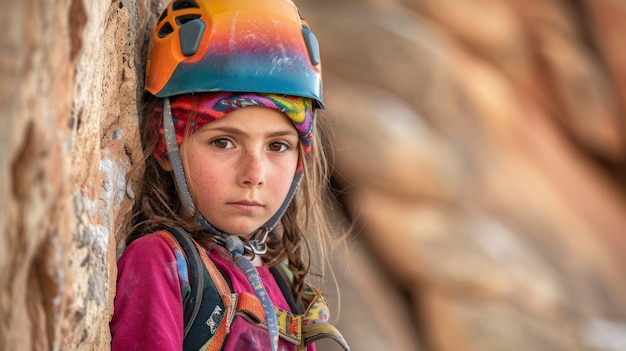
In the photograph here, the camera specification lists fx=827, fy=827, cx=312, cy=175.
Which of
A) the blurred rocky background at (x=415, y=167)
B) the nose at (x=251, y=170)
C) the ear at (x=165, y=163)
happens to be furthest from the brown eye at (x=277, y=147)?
the blurred rocky background at (x=415, y=167)

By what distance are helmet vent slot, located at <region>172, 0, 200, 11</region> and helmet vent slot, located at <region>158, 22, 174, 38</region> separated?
0.22ft

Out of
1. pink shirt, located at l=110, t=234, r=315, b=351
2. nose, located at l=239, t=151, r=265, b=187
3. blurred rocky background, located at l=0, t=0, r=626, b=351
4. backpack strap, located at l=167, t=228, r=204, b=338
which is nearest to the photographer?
blurred rocky background, located at l=0, t=0, r=626, b=351

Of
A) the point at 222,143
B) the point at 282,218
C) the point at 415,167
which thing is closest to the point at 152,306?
the point at 222,143

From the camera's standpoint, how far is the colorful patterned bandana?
2.62m

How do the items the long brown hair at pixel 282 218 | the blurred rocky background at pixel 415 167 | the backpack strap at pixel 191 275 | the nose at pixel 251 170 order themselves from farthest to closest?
the long brown hair at pixel 282 218 < the nose at pixel 251 170 < the backpack strap at pixel 191 275 < the blurred rocky background at pixel 415 167

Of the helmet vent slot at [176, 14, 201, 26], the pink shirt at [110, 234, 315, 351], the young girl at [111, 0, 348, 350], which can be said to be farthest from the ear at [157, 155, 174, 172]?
the helmet vent slot at [176, 14, 201, 26]

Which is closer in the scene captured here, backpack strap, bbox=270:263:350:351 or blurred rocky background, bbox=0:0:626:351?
blurred rocky background, bbox=0:0:626:351

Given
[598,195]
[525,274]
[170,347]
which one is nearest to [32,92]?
[170,347]

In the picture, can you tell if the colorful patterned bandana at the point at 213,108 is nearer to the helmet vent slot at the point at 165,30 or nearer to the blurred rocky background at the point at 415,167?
the blurred rocky background at the point at 415,167

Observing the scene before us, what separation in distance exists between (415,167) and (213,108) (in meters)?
5.24

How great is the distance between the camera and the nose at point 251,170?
260 centimetres

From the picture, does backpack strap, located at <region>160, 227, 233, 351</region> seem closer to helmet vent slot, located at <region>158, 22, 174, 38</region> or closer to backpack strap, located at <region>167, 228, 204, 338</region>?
backpack strap, located at <region>167, 228, 204, 338</region>

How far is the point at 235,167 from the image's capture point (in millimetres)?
2631

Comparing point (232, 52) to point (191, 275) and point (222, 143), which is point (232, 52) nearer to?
point (222, 143)
